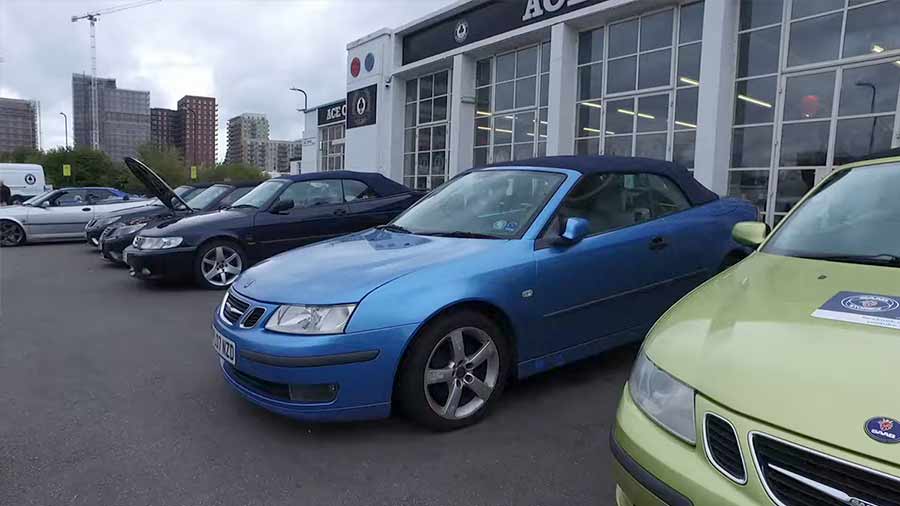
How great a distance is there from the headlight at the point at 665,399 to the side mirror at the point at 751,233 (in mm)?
1529

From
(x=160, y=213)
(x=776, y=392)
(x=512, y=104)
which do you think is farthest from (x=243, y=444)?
(x=512, y=104)

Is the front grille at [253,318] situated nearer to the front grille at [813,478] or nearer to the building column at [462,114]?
the front grille at [813,478]

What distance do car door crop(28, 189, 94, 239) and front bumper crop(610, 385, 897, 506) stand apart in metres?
15.3

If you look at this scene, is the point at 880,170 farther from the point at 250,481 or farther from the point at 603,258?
the point at 250,481

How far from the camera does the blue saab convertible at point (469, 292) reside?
299 centimetres

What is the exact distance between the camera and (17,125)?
2446 inches

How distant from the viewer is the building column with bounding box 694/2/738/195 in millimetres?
10711

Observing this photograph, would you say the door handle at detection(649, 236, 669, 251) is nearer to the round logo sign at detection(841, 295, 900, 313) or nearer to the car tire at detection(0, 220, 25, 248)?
the round logo sign at detection(841, 295, 900, 313)

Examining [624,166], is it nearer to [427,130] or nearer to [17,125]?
[427,130]

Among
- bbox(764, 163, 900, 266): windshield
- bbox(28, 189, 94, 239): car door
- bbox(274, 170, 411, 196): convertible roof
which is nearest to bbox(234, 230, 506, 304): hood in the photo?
bbox(764, 163, 900, 266): windshield

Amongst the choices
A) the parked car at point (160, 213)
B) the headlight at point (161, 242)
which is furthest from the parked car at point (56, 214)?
the headlight at point (161, 242)

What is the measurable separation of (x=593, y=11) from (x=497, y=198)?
414 inches

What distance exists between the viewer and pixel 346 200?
8.50m

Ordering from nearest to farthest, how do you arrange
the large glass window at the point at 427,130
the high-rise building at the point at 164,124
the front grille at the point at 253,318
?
the front grille at the point at 253,318 → the large glass window at the point at 427,130 → the high-rise building at the point at 164,124
